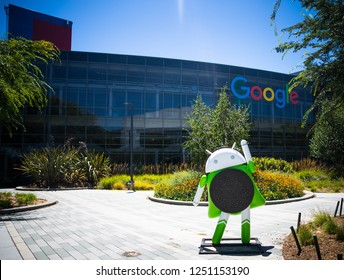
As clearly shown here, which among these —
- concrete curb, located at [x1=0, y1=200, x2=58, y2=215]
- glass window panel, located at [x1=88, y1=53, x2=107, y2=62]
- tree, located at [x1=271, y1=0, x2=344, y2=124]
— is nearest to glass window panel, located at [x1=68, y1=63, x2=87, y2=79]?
glass window panel, located at [x1=88, y1=53, x2=107, y2=62]

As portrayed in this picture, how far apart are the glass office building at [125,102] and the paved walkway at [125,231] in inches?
667

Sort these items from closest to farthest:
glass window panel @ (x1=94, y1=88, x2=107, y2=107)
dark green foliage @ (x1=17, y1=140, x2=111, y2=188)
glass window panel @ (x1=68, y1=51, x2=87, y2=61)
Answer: dark green foliage @ (x1=17, y1=140, x2=111, y2=188), glass window panel @ (x1=68, y1=51, x2=87, y2=61), glass window panel @ (x1=94, y1=88, x2=107, y2=107)

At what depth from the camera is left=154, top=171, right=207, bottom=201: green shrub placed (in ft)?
39.1

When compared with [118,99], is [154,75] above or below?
above

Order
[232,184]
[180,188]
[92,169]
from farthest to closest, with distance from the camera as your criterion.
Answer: [92,169]
[180,188]
[232,184]

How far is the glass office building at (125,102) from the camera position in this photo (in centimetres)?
2611

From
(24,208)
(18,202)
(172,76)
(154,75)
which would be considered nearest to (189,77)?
(172,76)

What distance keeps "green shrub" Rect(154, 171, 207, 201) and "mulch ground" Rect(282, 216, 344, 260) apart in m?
6.30

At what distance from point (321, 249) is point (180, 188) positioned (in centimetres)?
797

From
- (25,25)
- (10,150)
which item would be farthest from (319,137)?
(25,25)

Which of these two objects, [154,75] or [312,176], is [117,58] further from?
[312,176]

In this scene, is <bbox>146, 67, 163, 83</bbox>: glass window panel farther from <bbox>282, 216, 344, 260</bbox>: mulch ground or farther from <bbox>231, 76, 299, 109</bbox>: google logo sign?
<bbox>282, 216, 344, 260</bbox>: mulch ground

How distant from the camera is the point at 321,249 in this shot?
4.73 metres

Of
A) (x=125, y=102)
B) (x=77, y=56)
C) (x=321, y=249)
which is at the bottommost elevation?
(x=321, y=249)
